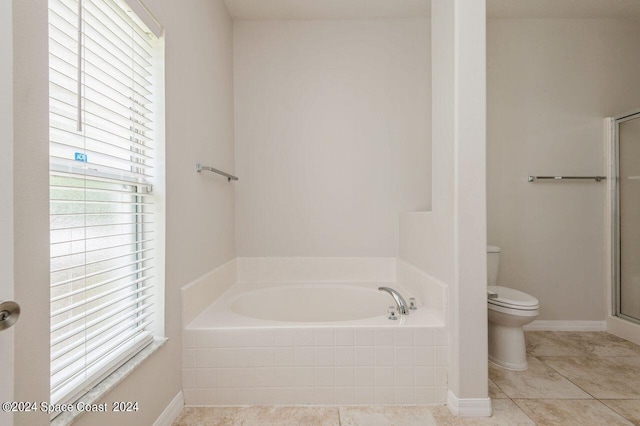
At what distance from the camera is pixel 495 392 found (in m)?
1.86

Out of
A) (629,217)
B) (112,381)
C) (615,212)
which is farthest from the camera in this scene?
(615,212)

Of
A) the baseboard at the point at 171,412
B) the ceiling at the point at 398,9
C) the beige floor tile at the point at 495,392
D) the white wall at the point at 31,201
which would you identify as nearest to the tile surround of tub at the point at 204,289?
the baseboard at the point at 171,412

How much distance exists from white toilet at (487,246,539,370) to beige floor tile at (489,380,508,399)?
297 millimetres

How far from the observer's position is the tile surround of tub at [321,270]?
2.73 meters

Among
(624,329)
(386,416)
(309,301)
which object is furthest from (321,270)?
(624,329)

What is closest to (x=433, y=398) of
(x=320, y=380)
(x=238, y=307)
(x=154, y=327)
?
(x=320, y=380)

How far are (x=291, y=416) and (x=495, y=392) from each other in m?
1.16

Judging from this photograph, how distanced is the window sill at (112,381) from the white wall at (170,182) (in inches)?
1.5

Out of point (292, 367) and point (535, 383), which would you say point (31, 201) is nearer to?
point (292, 367)

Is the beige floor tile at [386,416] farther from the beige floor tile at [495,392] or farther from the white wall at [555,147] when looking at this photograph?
the white wall at [555,147]

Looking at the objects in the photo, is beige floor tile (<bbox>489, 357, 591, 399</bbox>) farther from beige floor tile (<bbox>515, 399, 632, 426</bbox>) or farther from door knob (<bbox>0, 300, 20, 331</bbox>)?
door knob (<bbox>0, 300, 20, 331</bbox>)

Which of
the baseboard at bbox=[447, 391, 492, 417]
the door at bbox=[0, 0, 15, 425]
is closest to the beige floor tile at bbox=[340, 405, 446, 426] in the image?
the baseboard at bbox=[447, 391, 492, 417]

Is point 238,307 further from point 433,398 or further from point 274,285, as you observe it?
point 433,398

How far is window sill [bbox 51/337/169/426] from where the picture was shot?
94 cm
